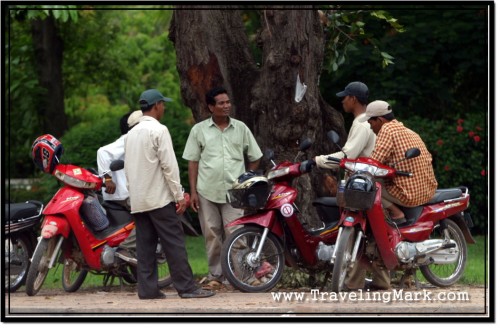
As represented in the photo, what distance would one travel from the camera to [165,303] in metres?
10.0

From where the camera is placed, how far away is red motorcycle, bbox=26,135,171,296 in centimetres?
1095

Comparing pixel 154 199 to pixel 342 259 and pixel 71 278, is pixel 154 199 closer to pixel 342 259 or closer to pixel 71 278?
pixel 342 259

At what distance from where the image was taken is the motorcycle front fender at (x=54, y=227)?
10852 mm

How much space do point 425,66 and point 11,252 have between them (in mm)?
12036

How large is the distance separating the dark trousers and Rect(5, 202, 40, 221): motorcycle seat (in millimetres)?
1557

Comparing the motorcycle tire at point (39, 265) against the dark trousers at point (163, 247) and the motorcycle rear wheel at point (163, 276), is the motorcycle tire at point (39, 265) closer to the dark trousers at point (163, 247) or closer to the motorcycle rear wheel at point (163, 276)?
the dark trousers at point (163, 247)

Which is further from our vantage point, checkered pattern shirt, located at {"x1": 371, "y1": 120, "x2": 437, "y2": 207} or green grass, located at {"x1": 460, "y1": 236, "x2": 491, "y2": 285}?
green grass, located at {"x1": 460, "y1": 236, "x2": 491, "y2": 285}

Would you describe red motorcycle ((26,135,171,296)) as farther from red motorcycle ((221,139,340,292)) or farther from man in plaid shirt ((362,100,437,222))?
man in plaid shirt ((362,100,437,222))

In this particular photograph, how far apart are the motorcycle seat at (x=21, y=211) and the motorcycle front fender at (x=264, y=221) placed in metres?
2.19

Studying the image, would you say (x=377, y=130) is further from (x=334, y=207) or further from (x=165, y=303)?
(x=165, y=303)

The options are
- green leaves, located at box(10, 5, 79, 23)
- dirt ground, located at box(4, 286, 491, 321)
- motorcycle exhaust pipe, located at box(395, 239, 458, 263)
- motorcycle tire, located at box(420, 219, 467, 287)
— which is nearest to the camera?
dirt ground, located at box(4, 286, 491, 321)

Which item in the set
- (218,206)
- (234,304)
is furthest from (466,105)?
(234,304)

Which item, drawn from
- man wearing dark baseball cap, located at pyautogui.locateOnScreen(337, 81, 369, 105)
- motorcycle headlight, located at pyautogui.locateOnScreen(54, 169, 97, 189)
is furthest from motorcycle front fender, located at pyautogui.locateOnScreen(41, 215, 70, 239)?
man wearing dark baseball cap, located at pyautogui.locateOnScreen(337, 81, 369, 105)

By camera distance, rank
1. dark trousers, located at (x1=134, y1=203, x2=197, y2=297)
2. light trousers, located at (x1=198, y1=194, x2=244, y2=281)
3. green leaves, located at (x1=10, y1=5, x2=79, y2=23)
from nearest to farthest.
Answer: dark trousers, located at (x1=134, y1=203, x2=197, y2=297)
light trousers, located at (x1=198, y1=194, x2=244, y2=281)
green leaves, located at (x1=10, y1=5, x2=79, y2=23)
